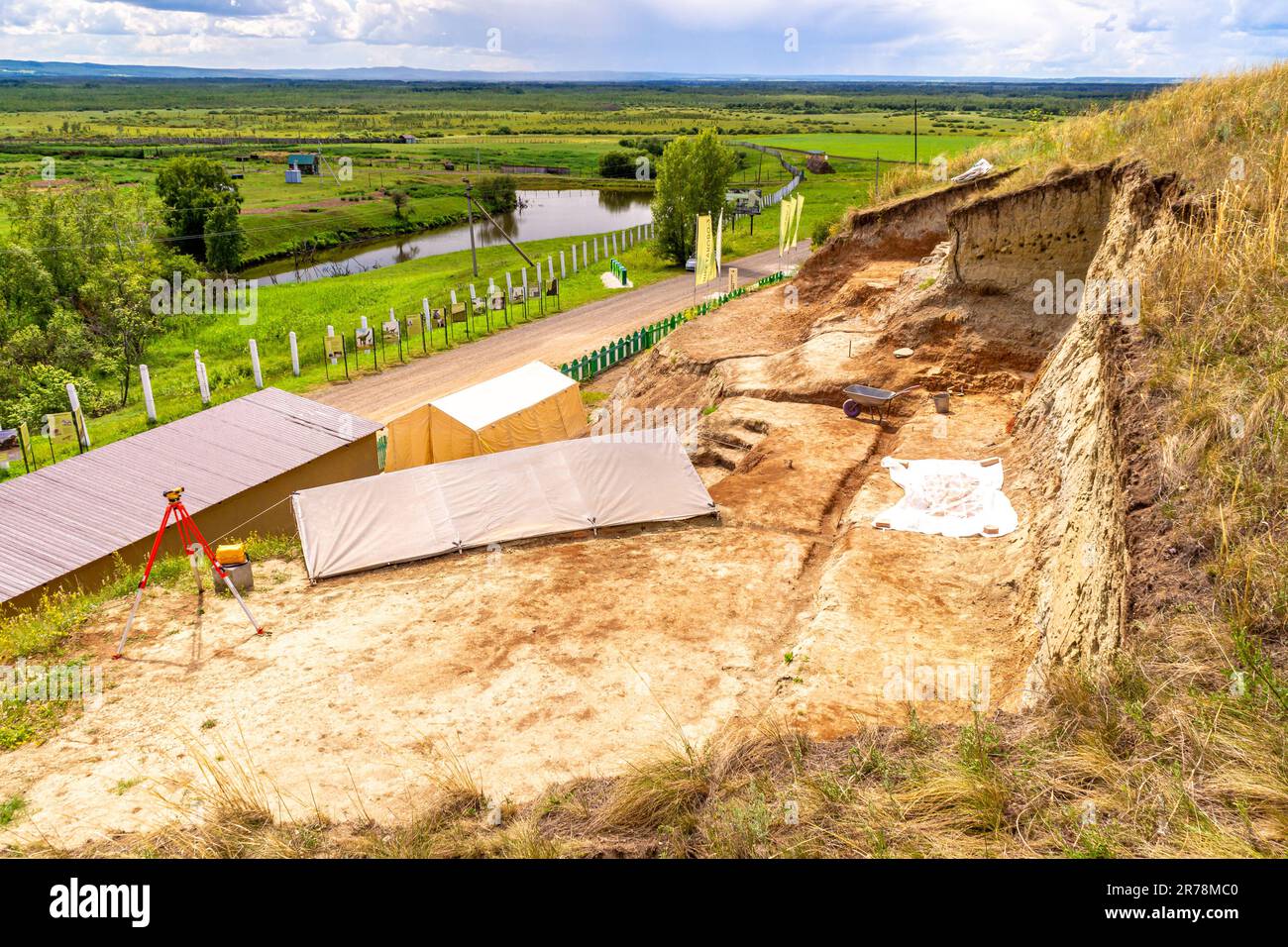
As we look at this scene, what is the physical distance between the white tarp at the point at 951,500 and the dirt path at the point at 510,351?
20.9 m

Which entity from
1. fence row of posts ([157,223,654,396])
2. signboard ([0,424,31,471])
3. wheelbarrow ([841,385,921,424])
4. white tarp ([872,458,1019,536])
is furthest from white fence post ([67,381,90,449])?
white tarp ([872,458,1019,536])

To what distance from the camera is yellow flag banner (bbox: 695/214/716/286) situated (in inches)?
1452

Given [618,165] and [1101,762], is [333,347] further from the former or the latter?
[618,165]

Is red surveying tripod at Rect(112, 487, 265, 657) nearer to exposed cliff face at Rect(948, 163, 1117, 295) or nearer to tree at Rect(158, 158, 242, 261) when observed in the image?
exposed cliff face at Rect(948, 163, 1117, 295)

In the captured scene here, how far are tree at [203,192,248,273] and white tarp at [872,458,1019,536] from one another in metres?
57.2

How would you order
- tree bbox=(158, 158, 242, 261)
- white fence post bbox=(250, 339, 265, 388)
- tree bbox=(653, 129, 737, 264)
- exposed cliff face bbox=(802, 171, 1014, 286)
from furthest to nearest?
tree bbox=(158, 158, 242, 261) → tree bbox=(653, 129, 737, 264) → white fence post bbox=(250, 339, 265, 388) → exposed cliff face bbox=(802, 171, 1014, 286)

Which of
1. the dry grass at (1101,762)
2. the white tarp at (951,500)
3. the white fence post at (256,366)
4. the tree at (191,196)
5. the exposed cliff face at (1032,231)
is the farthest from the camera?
the tree at (191,196)

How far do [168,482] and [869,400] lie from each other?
1572 centimetres

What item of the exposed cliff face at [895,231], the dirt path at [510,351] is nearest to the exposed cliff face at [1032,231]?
the exposed cliff face at [895,231]

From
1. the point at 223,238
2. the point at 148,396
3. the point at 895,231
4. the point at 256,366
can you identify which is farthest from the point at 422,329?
the point at 223,238

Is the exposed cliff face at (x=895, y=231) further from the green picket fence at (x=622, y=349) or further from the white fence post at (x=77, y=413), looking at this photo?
the white fence post at (x=77, y=413)

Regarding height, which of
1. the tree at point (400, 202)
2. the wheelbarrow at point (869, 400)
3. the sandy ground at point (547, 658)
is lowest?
the sandy ground at point (547, 658)

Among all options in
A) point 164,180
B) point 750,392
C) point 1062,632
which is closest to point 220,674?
point 1062,632

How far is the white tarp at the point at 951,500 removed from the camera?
1305 centimetres
